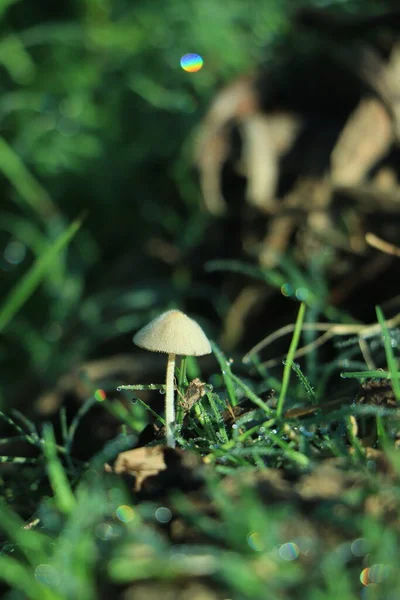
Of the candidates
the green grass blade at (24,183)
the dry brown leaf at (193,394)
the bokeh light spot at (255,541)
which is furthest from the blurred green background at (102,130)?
the bokeh light spot at (255,541)

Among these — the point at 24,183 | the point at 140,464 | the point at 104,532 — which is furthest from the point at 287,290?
the point at 104,532

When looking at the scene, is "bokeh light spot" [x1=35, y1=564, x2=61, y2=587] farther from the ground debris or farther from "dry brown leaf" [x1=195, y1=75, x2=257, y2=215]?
"dry brown leaf" [x1=195, y1=75, x2=257, y2=215]

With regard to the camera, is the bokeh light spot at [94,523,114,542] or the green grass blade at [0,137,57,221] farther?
the green grass blade at [0,137,57,221]

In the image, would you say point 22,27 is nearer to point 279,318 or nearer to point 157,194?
point 157,194

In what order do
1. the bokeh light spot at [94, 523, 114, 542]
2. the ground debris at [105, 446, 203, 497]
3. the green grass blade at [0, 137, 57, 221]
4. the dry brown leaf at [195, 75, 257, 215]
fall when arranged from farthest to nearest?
the green grass blade at [0, 137, 57, 221] < the dry brown leaf at [195, 75, 257, 215] < the ground debris at [105, 446, 203, 497] < the bokeh light spot at [94, 523, 114, 542]

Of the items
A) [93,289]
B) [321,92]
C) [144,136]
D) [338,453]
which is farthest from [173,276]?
[338,453]

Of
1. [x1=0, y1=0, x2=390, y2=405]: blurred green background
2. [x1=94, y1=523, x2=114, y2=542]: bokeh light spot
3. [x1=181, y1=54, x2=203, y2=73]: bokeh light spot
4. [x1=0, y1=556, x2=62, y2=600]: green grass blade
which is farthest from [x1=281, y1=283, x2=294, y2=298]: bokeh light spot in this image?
[x1=0, y1=556, x2=62, y2=600]: green grass blade

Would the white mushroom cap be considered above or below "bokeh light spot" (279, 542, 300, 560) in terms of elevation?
above

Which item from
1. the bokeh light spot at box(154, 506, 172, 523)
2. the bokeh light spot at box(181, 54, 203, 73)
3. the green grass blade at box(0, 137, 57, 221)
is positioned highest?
the bokeh light spot at box(181, 54, 203, 73)

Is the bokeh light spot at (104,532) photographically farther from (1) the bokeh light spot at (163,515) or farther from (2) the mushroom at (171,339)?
(2) the mushroom at (171,339)
